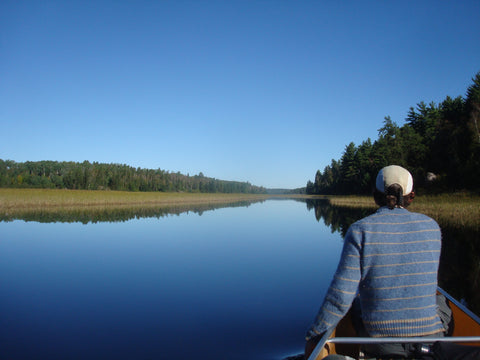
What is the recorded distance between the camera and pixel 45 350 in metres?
3.60

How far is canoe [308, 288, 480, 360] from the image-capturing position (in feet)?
6.06

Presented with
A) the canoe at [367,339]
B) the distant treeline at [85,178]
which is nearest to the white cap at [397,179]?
the canoe at [367,339]

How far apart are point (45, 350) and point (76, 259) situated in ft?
17.9

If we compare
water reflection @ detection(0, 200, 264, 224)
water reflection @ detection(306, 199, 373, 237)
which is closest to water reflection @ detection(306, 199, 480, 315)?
water reflection @ detection(306, 199, 373, 237)

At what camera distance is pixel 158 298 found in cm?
548

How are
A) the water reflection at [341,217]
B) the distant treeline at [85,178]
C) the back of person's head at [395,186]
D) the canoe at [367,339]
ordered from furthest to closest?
1. the distant treeline at [85,178]
2. the water reflection at [341,217]
3. the back of person's head at [395,186]
4. the canoe at [367,339]

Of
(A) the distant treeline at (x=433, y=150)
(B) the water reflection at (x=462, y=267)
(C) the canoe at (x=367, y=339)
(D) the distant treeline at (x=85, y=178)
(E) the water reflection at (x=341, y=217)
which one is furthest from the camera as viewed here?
(D) the distant treeline at (x=85, y=178)

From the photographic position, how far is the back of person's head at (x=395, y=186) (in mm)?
2068

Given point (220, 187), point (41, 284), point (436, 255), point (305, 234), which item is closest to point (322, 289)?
point (436, 255)

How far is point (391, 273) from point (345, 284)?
27cm

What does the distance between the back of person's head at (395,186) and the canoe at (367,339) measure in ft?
2.57

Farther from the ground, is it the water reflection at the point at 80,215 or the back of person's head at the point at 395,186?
the back of person's head at the point at 395,186

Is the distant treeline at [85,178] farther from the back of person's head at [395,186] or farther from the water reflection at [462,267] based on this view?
the back of person's head at [395,186]

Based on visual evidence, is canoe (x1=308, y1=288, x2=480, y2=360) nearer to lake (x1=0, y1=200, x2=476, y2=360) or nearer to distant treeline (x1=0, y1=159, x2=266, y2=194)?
lake (x1=0, y1=200, x2=476, y2=360)
